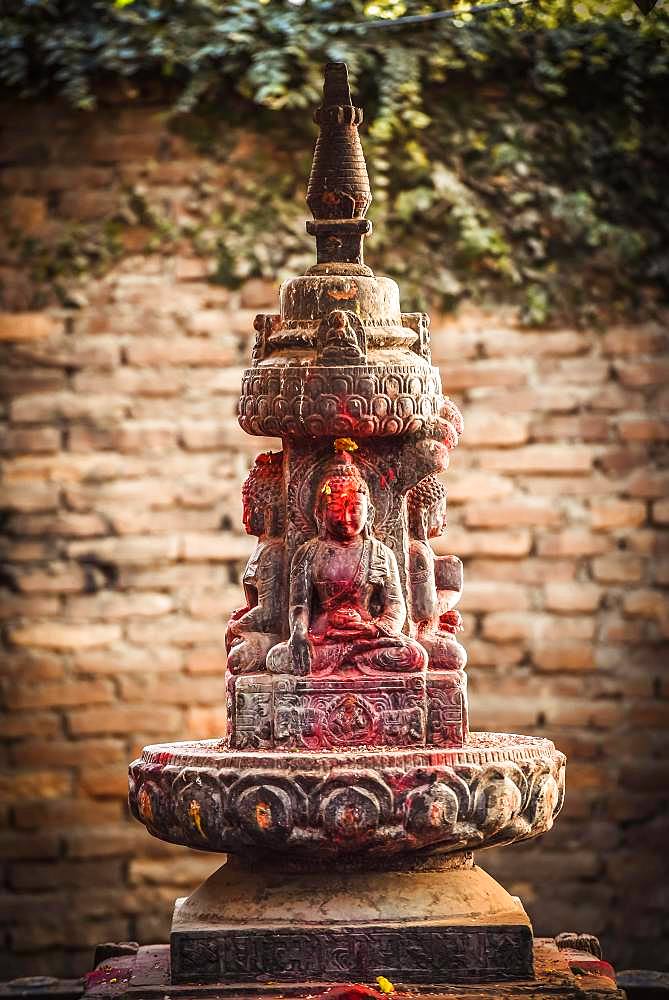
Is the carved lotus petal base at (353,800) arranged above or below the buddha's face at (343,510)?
below

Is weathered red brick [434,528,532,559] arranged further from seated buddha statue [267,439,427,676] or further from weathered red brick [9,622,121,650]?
seated buddha statue [267,439,427,676]

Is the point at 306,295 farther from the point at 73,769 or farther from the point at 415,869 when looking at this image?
the point at 73,769

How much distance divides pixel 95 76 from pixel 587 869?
4449mm

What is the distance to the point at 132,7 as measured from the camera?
27.7 ft

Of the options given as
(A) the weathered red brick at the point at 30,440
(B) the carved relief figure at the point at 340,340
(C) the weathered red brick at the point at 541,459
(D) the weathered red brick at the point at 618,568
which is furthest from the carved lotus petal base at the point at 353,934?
(A) the weathered red brick at the point at 30,440

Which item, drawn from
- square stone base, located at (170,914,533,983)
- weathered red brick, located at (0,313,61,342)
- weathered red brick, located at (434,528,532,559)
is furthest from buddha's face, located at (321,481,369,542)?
weathered red brick, located at (0,313,61,342)

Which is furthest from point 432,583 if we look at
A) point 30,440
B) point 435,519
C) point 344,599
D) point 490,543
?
point 30,440

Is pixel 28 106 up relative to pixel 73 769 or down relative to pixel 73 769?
up

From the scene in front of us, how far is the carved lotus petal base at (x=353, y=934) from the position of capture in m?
5.32

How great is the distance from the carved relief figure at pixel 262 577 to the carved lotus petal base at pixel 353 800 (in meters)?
0.37

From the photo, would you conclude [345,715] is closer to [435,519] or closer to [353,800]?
[353,800]

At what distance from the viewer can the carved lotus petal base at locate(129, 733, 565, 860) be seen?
5289 mm

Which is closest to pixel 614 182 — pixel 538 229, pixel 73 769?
pixel 538 229

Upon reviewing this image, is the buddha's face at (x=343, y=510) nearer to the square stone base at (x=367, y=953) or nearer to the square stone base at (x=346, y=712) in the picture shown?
the square stone base at (x=346, y=712)
